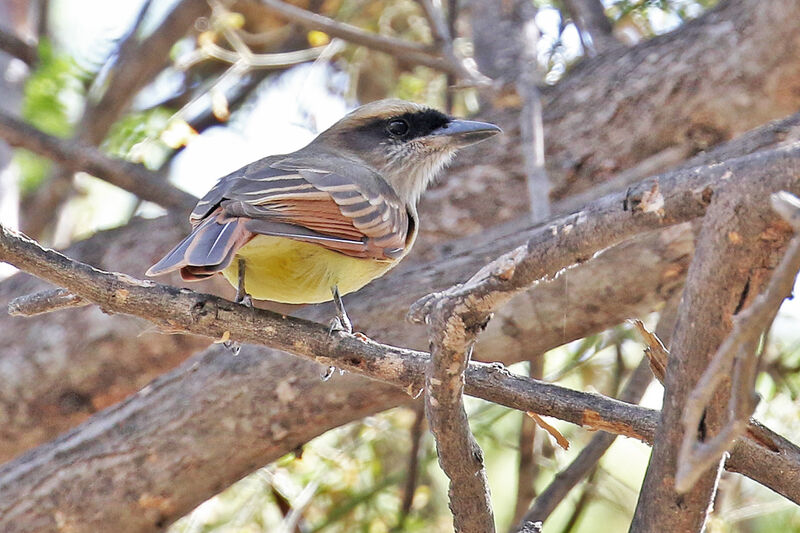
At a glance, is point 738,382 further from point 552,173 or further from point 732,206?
point 552,173

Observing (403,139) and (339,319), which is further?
(403,139)

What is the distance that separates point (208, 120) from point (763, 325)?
568 centimetres

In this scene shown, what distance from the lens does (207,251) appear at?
2.53 meters

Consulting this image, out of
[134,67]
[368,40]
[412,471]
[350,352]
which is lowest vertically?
[350,352]

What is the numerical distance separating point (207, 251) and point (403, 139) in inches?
70.8

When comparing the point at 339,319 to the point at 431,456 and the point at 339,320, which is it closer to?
the point at 339,320

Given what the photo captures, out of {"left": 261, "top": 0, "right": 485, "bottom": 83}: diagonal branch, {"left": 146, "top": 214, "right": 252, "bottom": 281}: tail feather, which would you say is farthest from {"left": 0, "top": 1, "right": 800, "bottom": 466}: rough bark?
{"left": 146, "top": 214, "right": 252, "bottom": 281}: tail feather

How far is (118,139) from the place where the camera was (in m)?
5.70

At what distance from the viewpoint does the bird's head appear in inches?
162

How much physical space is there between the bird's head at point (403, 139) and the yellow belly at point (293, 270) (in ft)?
3.49

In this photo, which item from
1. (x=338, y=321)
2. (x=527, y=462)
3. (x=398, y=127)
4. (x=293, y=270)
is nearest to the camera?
(x=338, y=321)

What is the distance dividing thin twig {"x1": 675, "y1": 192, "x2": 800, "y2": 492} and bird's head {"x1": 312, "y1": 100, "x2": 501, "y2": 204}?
8.45ft

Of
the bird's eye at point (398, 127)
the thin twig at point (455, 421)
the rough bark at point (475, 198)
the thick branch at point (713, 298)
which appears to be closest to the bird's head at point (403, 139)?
the bird's eye at point (398, 127)

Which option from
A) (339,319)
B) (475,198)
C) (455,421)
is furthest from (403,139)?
(455,421)
